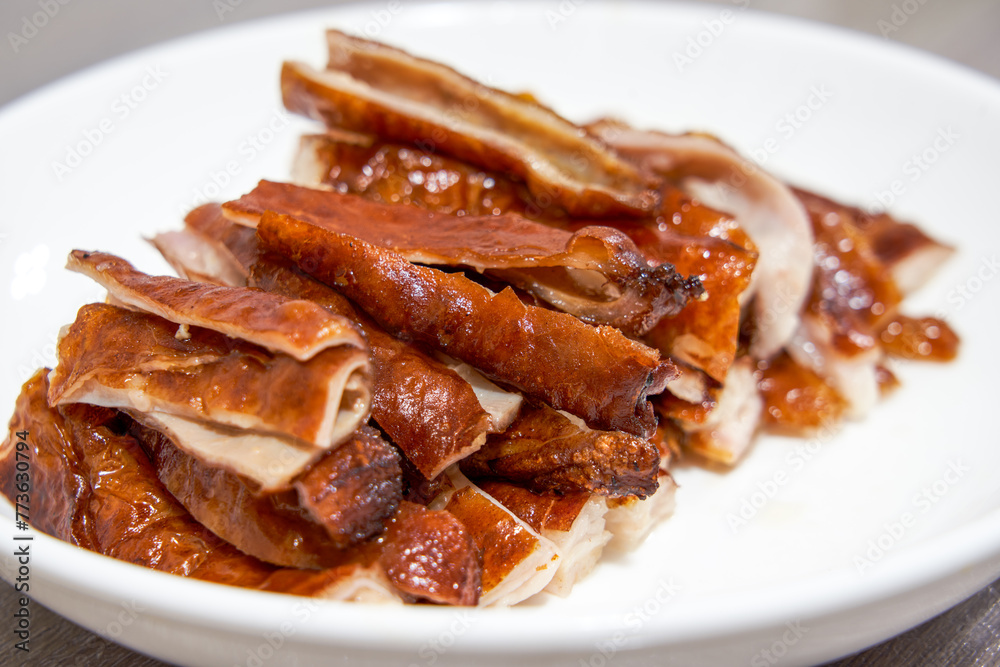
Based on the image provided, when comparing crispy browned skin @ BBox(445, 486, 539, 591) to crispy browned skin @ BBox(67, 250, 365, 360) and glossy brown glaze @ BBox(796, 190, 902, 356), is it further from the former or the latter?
glossy brown glaze @ BBox(796, 190, 902, 356)

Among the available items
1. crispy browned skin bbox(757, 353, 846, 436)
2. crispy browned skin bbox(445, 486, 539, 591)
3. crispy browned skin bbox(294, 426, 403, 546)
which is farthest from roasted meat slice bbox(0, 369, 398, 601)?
crispy browned skin bbox(757, 353, 846, 436)

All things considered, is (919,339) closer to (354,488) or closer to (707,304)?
(707,304)

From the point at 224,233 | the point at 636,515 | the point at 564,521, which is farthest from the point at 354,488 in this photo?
the point at 224,233

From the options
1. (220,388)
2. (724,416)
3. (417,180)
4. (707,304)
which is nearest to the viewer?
(220,388)

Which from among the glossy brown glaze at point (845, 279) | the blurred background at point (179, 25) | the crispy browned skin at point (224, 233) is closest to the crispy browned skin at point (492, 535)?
the crispy browned skin at point (224, 233)

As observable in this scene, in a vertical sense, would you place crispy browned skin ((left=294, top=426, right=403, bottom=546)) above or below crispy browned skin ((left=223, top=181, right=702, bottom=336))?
below

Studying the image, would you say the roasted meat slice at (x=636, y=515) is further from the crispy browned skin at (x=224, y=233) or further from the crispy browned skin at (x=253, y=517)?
the crispy browned skin at (x=224, y=233)
